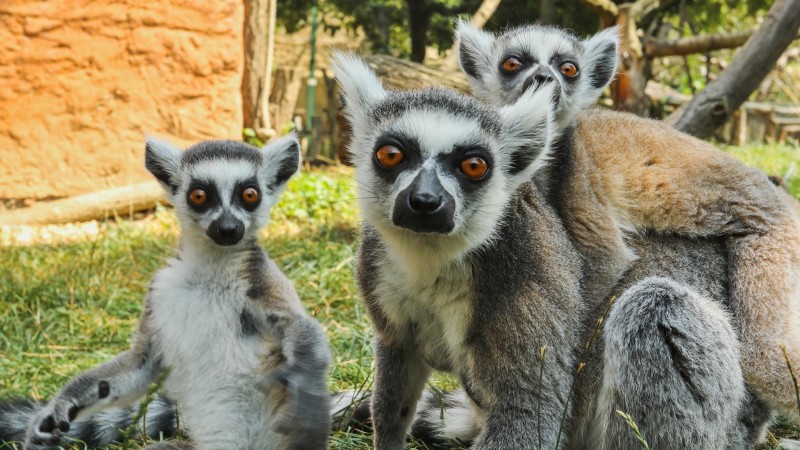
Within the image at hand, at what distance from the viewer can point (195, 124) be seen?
920 centimetres

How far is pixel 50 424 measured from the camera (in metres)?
3.59

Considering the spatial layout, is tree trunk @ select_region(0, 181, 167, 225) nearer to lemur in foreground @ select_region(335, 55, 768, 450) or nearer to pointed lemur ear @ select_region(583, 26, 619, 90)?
pointed lemur ear @ select_region(583, 26, 619, 90)

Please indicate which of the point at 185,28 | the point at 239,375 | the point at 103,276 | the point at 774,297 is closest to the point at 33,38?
the point at 185,28

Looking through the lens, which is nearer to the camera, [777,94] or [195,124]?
[195,124]

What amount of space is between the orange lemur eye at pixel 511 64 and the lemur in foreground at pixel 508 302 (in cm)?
138

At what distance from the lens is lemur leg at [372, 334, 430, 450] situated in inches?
134

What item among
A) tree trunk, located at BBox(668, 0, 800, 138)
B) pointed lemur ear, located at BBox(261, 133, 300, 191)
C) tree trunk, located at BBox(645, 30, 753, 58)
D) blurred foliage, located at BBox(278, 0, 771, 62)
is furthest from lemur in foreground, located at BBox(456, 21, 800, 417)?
blurred foliage, located at BBox(278, 0, 771, 62)

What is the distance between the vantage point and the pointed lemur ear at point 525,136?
3.29m

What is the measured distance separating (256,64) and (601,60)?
586 centimetres

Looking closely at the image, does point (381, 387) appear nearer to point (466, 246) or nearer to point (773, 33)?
point (466, 246)

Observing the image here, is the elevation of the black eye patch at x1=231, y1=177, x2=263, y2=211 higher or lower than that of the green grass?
higher

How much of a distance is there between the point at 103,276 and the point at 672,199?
4.52m

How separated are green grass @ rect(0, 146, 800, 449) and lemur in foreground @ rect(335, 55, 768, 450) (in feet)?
2.73

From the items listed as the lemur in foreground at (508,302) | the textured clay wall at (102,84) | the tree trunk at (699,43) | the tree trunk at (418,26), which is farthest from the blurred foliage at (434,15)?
the lemur in foreground at (508,302)
